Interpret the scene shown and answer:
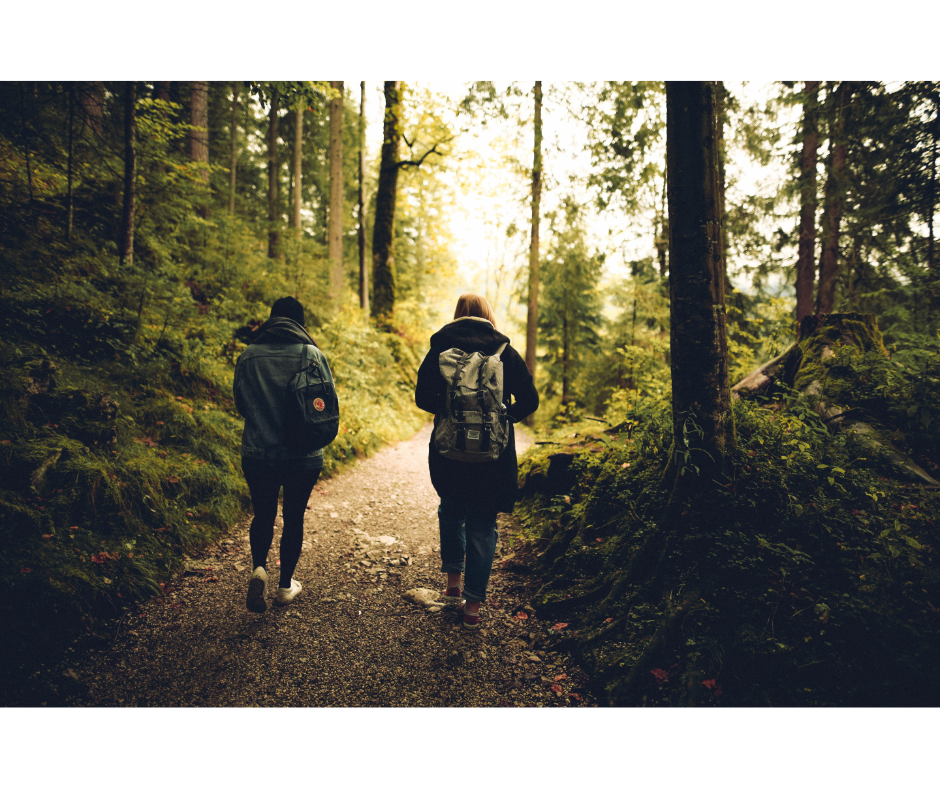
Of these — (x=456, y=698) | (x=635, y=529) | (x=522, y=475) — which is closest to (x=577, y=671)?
(x=456, y=698)

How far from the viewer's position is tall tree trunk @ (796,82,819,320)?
7.37 m

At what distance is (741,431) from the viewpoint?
11.2ft

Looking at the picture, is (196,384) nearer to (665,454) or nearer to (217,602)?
(217,602)

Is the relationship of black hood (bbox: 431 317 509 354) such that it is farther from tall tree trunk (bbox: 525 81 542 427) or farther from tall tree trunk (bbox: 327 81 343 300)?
tall tree trunk (bbox: 327 81 343 300)

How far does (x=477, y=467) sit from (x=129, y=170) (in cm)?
712

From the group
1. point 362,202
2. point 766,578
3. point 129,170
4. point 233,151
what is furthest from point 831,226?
point 233,151

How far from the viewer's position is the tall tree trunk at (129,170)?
5953 mm

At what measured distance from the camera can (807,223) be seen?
28.1 ft

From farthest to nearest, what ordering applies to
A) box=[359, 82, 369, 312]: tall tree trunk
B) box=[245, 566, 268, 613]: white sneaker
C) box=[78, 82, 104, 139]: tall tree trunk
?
box=[359, 82, 369, 312]: tall tree trunk → box=[78, 82, 104, 139]: tall tree trunk → box=[245, 566, 268, 613]: white sneaker

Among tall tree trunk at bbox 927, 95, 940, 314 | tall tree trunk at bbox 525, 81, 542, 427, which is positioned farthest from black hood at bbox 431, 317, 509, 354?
tall tree trunk at bbox 525, 81, 542, 427

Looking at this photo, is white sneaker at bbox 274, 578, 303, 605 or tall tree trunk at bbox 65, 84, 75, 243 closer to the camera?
white sneaker at bbox 274, 578, 303, 605

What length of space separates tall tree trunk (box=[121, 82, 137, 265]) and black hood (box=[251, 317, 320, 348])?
5.04 metres

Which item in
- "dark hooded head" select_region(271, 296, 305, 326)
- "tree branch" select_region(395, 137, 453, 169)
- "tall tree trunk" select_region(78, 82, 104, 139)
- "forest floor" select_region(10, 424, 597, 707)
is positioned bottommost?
"forest floor" select_region(10, 424, 597, 707)

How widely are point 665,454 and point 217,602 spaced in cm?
388
